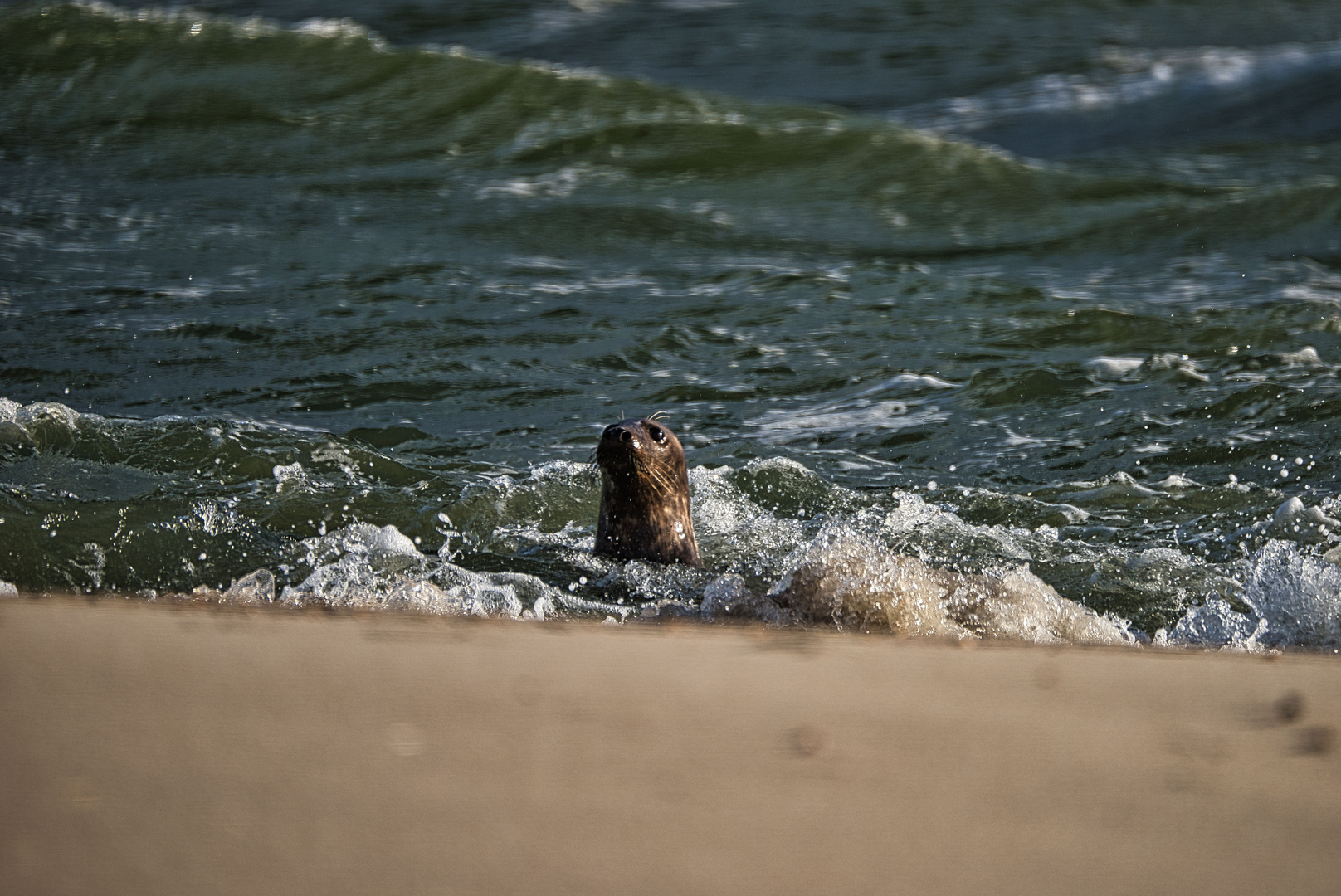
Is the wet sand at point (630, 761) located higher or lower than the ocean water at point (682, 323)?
higher

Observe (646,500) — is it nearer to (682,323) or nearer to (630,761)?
(630,761)

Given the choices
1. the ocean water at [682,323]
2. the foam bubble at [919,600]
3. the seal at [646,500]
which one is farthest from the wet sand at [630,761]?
the seal at [646,500]

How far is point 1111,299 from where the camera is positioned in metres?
9.31

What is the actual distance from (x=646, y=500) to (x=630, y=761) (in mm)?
3313

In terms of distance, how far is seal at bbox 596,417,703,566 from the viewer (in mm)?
5156

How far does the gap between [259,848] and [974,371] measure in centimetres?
684

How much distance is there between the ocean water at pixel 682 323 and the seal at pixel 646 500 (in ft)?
0.46

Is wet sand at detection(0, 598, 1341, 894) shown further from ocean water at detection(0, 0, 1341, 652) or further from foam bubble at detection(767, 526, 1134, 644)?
ocean water at detection(0, 0, 1341, 652)

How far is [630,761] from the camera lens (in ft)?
6.37

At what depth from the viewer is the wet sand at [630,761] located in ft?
5.82

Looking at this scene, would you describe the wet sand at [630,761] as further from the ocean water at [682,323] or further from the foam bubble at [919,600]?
the ocean water at [682,323]

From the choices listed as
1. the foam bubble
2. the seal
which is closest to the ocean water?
the foam bubble

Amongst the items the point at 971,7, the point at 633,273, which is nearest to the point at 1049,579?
the point at 633,273

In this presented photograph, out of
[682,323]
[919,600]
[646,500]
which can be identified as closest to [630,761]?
[919,600]
